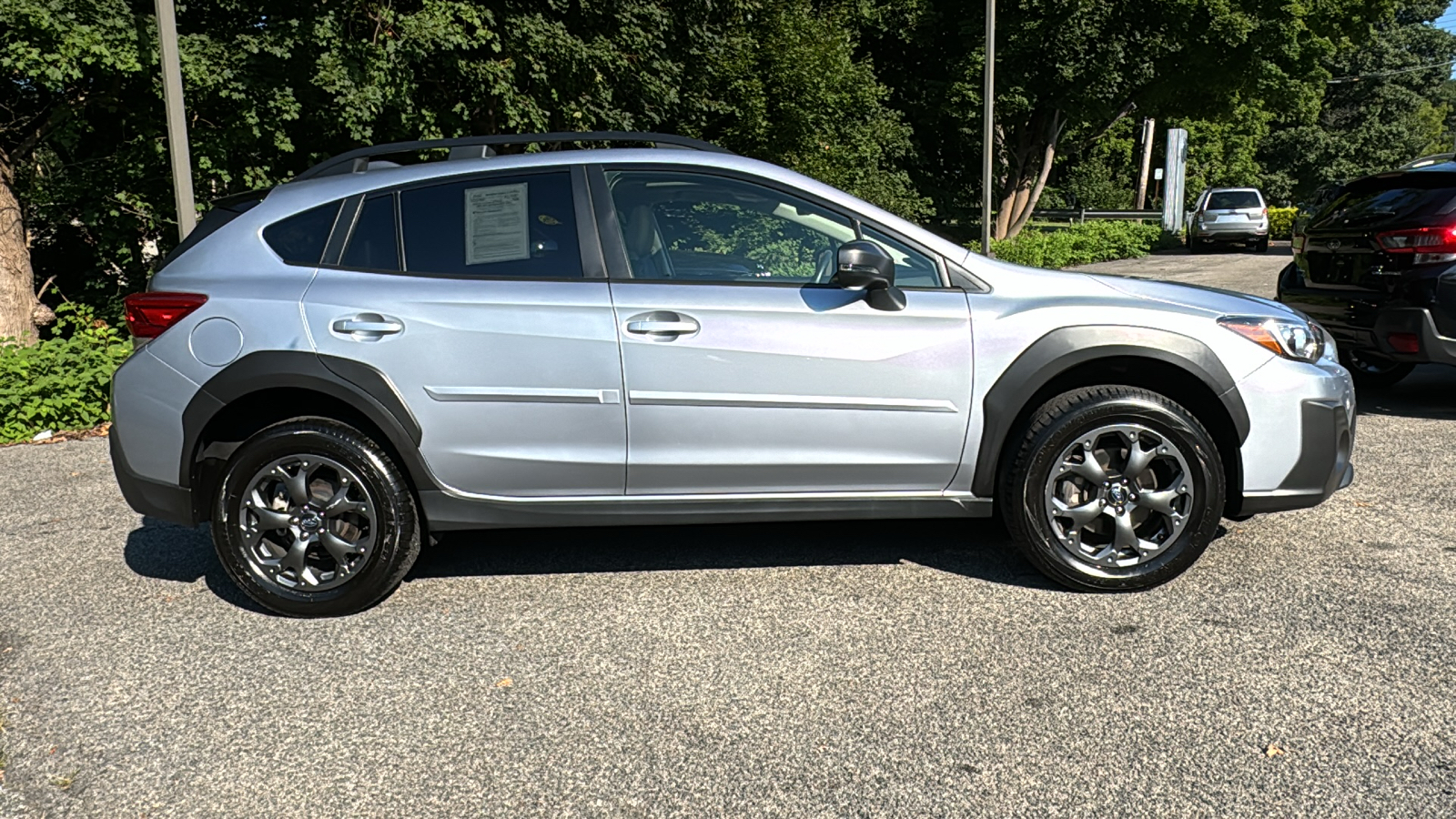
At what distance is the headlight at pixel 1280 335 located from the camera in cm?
426

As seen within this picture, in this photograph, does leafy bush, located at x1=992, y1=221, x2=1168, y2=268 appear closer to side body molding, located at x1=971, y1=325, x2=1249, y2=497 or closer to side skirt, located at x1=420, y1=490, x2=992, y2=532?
side body molding, located at x1=971, y1=325, x2=1249, y2=497

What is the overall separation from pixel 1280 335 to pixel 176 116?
761 centimetres

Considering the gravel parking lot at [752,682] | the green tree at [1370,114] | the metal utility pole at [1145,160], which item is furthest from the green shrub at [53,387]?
the green tree at [1370,114]

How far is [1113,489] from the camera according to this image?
4.19m

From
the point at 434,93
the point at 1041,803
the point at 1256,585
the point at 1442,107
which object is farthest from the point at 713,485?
the point at 1442,107

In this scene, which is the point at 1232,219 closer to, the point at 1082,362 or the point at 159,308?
the point at 1082,362

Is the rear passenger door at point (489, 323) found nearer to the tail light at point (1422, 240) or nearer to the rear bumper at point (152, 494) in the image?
the rear bumper at point (152, 494)

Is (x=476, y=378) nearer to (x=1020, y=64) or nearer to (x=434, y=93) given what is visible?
(x=434, y=93)

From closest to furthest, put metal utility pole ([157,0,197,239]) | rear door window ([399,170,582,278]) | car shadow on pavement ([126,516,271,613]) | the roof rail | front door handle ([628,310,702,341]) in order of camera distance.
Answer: front door handle ([628,310,702,341]) → rear door window ([399,170,582,278]) → the roof rail → car shadow on pavement ([126,516,271,613]) → metal utility pole ([157,0,197,239])

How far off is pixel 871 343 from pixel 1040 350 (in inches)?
24.4

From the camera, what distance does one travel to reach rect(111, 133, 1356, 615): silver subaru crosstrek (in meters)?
4.08

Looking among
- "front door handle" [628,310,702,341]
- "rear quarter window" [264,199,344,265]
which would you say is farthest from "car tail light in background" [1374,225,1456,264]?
"rear quarter window" [264,199,344,265]

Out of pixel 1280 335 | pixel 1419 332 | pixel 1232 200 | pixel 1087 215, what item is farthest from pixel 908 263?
pixel 1087 215

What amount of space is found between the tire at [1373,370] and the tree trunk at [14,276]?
1090cm
